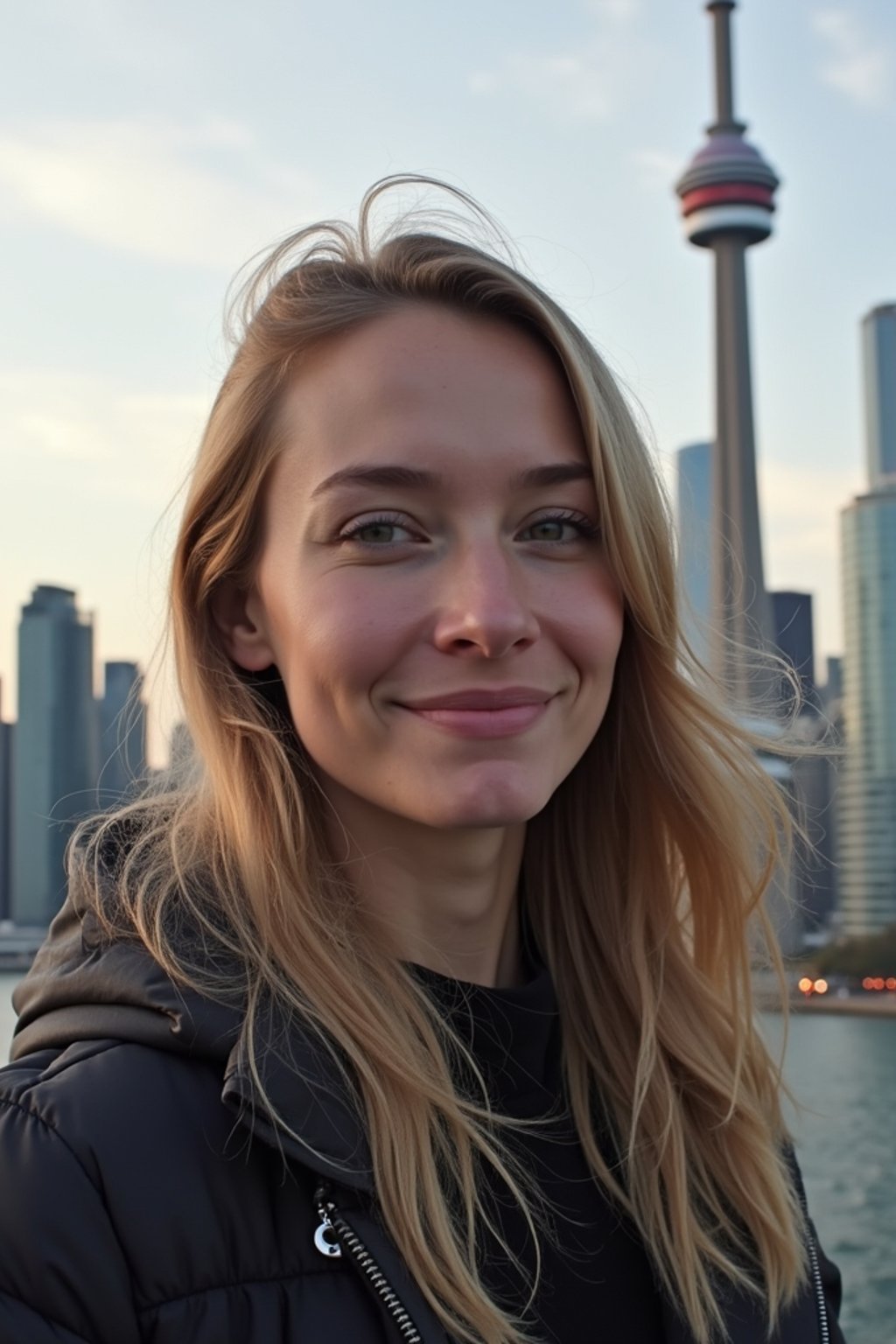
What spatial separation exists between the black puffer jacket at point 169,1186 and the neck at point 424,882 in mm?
242

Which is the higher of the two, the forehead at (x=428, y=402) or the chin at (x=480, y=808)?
the forehead at (x=428, y=402)

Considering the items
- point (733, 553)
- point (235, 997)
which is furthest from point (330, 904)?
point (733, 553)

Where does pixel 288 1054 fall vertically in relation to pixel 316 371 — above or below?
below

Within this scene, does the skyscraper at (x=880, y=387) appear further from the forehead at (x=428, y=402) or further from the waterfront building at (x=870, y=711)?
the forehead at (x=428, y=402)

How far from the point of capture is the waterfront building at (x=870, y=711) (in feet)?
214

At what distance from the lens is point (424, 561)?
1554mm

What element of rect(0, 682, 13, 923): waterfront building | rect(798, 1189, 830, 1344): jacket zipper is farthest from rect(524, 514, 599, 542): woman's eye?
rect(0, 682, 13, 923): waterfront building

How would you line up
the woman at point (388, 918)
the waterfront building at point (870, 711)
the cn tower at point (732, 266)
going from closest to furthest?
the woman at point (388, 918)
the cn tower at point (732, 266)
the waterfront building at point (870, 711)

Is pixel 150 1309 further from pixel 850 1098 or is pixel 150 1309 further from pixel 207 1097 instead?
pixel 850 1098

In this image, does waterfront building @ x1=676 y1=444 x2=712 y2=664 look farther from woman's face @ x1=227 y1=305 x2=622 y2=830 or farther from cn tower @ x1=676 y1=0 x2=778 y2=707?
cn tower @ x1=676 y1=0 x2=778 y2=707

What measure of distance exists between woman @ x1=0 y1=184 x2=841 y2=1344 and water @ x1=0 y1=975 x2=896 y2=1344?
594 millimetres

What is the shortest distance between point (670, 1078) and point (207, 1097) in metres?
0.73

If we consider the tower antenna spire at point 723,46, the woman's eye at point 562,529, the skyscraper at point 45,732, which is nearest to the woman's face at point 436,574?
the woman's eye at point 562,529

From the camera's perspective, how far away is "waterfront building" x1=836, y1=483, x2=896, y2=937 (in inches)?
2571
